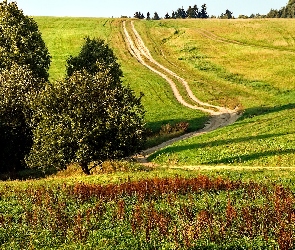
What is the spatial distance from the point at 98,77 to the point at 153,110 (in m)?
35.1

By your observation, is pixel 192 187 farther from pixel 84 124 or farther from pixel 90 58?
pixel 90 58

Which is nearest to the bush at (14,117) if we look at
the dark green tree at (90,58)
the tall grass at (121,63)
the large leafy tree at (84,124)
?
the large leafy tree at (84,124)

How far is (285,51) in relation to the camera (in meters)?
106

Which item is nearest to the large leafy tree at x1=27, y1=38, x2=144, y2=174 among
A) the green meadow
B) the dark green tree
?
the green meadow

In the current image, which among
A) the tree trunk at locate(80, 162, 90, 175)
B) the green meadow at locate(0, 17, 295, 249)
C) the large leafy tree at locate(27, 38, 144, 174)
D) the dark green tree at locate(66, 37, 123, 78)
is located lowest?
the tree trunk at locate(80, 162, 90, 175)

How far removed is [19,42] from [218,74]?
49.8m

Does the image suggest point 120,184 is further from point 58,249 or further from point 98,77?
point 98,77

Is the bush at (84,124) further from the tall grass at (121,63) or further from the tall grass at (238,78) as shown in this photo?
the tall grass at (121,63)

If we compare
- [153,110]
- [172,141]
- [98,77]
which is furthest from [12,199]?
[153,110]

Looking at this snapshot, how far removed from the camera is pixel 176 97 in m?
84.4

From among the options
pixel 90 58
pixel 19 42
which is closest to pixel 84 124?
pixel 19 42

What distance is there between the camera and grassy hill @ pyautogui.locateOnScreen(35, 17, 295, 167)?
163 feet

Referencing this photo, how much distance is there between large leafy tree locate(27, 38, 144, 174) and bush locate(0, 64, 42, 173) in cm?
728

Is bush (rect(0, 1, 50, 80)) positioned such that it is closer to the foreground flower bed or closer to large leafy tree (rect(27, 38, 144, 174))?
large leafy tree (rect(27, 38, 144, 174))
